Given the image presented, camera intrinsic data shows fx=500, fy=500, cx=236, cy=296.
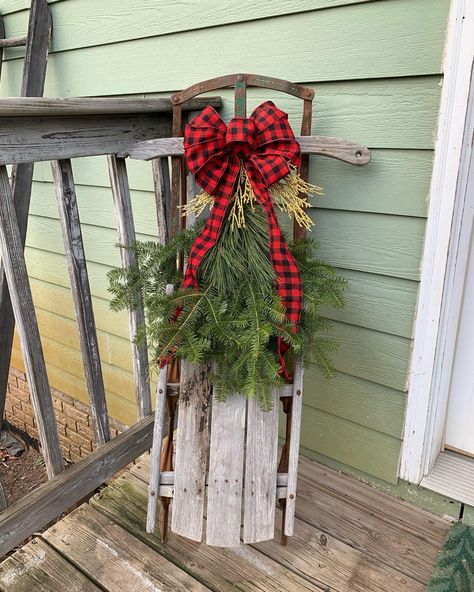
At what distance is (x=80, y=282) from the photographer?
162 cm

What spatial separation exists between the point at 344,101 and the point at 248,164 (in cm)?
38

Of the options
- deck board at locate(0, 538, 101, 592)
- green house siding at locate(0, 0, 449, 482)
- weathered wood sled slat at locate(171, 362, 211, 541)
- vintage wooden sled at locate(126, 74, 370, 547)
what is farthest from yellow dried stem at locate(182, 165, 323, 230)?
deck board at locate(0, 538, 101, 592)

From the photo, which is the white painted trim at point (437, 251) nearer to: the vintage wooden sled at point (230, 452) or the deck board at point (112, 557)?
the vintage wooden sled at point (230, 452)

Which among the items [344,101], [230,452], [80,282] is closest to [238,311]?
[230,452]

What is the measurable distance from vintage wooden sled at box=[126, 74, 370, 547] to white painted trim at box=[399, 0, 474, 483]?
259mm

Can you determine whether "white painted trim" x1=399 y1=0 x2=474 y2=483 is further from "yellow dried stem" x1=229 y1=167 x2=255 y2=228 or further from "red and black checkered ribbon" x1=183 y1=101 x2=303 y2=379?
"yellow dried stem" x1=229 y1=167 x2=255 y2=228

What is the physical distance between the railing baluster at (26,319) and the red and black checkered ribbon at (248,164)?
452mm

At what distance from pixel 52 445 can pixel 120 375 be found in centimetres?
110

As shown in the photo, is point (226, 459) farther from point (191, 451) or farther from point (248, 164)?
point (248, 164)

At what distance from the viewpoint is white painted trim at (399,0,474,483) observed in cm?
131

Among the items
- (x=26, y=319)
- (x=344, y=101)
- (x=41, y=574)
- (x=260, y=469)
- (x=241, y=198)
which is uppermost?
(x=344, y=101)

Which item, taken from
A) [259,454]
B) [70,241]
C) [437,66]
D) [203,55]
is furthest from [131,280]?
[437,66]

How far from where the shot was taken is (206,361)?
5.04 feet

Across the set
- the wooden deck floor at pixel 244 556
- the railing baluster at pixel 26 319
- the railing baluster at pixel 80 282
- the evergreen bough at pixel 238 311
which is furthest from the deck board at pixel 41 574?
the evergreen bough at pixel 238 311
